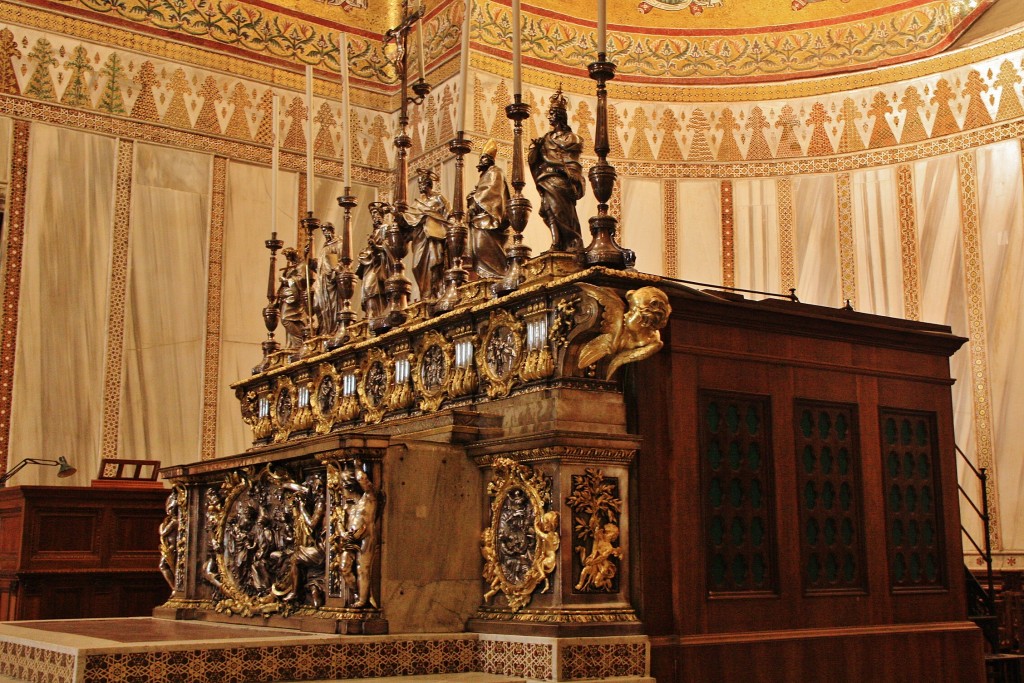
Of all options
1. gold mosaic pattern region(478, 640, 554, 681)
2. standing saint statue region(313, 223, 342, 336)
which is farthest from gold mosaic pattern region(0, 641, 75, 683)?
standing saint statue region(313, 223, 342, 336)

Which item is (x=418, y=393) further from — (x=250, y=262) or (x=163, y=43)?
(x=163, y=43)

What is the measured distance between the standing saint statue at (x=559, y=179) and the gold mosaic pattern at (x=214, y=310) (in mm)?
7065

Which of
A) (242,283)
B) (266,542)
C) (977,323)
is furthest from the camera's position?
(242,283)

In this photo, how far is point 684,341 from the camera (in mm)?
5082

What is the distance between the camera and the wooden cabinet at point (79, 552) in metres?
9.45

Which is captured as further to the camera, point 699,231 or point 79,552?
point 699,231

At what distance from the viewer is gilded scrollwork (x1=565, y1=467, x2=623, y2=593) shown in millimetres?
4660

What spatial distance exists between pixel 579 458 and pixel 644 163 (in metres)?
8.41

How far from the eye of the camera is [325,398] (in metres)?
7.34

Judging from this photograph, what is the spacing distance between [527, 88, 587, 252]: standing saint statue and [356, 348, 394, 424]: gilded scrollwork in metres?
1.60

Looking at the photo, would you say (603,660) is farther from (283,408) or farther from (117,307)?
(117,307)

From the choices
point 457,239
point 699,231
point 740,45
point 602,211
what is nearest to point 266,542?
point 457,239

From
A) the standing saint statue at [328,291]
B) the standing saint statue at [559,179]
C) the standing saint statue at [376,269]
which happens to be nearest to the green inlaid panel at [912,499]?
the standing saint statue at [559,179]

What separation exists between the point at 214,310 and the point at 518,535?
7.62 m
